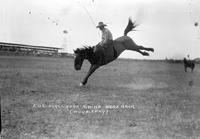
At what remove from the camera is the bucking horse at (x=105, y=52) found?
38.9ft

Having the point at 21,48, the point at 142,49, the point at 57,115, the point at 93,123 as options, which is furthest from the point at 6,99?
the point at 21,48

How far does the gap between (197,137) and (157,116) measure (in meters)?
1.46

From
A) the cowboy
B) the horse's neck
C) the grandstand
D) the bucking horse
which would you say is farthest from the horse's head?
the grandstand

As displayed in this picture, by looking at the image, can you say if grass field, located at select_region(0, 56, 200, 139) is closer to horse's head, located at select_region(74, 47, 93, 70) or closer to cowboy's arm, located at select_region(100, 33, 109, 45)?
horse's head, located at select_region(74, 47, 93, 70)

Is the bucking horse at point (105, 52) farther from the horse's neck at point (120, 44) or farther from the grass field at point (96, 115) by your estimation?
the grass field at point (96, 115)

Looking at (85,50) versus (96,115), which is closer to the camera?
(96,115)

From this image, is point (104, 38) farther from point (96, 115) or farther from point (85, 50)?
point (96, 115)

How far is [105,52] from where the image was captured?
12000 mm

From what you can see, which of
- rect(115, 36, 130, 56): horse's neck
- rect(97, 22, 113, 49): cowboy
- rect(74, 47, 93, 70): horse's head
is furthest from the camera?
rect(115, 36, 130, 56): horse's neck

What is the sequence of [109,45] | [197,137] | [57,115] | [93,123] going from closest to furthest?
[197,137] < [93,123] < [57,115] < [109,45]

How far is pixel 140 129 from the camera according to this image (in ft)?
21.1

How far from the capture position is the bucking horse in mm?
11852

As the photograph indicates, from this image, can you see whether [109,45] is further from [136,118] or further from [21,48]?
[21,48]

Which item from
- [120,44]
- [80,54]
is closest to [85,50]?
[80,54]
